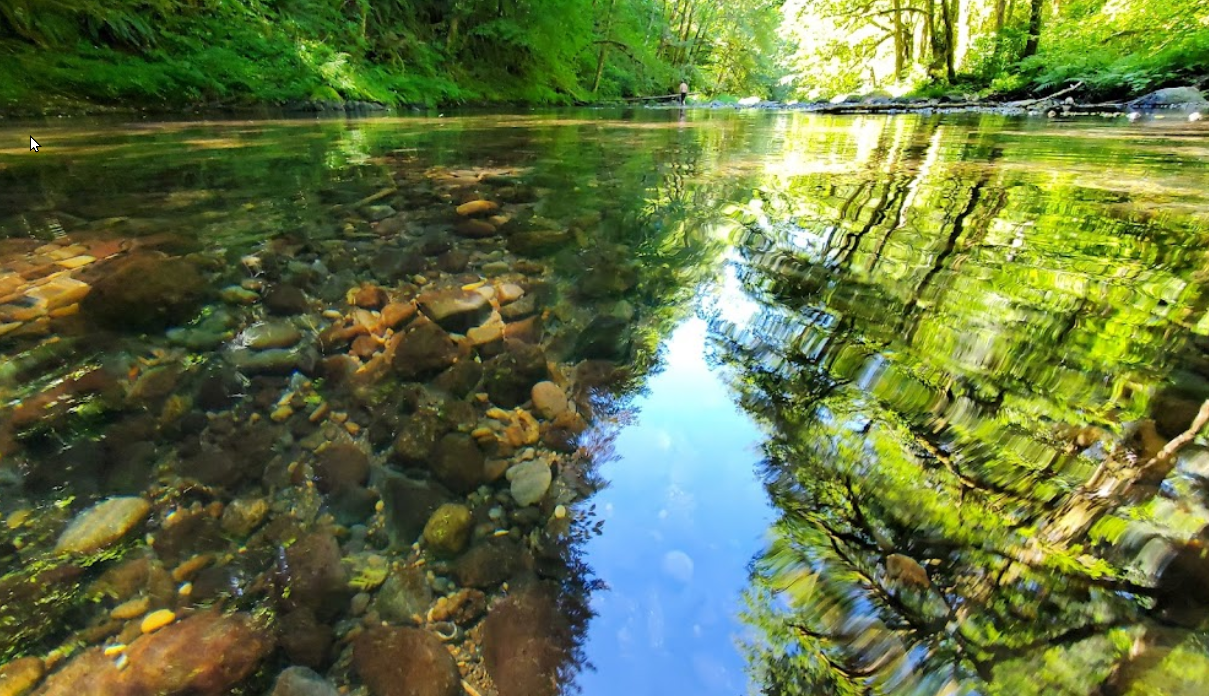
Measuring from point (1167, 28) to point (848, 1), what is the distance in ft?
38.8

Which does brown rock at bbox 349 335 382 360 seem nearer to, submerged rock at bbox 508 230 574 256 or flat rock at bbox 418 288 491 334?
flat rock at bbox 418 288 491 334

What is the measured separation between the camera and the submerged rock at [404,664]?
0.88 metres

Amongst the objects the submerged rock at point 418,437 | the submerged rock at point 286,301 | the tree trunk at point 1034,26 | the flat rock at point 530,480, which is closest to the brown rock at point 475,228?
the submerged rock at point 286,301

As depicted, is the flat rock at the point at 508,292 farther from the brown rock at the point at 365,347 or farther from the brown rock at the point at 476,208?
the brown rock at the point at 476,208

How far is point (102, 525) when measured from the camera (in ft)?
3.76

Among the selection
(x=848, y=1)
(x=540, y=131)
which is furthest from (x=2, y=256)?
(x=848, y=1)

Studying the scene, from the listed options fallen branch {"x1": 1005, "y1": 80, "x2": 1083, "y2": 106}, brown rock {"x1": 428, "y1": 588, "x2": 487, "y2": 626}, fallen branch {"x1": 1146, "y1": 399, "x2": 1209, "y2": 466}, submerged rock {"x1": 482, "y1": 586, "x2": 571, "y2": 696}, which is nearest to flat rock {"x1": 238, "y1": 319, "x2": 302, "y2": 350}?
brown rock {"x1": 428, "y1": 588, "x2": 487, "y2": 626}

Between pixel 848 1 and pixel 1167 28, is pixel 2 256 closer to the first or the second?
pixel 1167 28

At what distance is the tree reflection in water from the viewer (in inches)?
32.9

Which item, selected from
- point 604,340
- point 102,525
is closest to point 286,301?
point 102,525

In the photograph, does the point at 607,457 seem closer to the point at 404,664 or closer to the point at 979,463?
the point at 404,664

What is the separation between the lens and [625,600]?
1016 millimetres

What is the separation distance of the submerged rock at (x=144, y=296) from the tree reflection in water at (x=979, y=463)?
1.98m

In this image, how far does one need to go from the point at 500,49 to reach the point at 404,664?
19.2m
